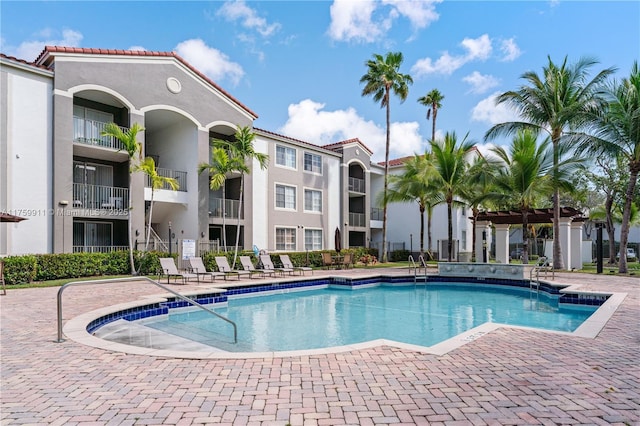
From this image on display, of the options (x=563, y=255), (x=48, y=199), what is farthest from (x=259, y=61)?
(x=563, y=255)

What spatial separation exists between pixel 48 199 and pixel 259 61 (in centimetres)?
980

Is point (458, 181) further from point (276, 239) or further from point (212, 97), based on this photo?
point (212, 97)

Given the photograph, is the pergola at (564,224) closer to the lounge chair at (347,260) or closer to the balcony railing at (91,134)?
the lounge chair at (347,260)

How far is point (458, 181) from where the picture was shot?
21.3 metres

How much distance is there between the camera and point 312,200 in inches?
1019

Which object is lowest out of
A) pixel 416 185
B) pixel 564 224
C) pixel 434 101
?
pixel 564 224

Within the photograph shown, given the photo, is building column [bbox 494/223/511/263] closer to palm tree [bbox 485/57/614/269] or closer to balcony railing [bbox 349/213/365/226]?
palm tree [bbox 485/57/614/269]

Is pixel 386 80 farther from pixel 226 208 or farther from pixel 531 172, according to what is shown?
pixel 226 208

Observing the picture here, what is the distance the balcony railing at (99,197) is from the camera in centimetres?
1658

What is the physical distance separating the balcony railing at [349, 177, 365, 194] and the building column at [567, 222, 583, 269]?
13.4 meters

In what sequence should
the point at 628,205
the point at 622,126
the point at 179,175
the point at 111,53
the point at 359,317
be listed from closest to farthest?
1. the point at 359,317
2. the point at 622,126
3. the point at 111,53
4. the point at 628,205
5. the point at 179,175

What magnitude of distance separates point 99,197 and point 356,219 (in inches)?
668

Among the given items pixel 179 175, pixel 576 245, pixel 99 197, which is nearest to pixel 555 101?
pixel 576 245

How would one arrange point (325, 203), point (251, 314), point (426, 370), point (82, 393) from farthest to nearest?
point (325, 203), point (251, 314), point (426, 370), point (82, 393)
